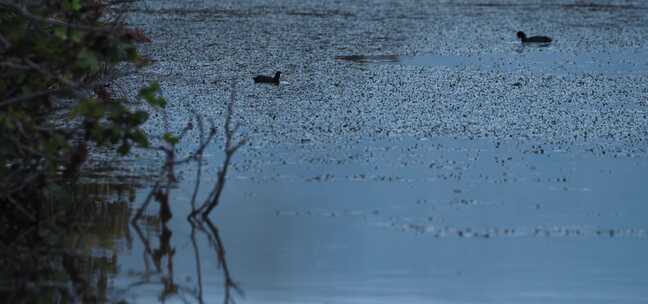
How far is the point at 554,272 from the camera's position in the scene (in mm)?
5914

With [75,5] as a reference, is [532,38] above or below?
above

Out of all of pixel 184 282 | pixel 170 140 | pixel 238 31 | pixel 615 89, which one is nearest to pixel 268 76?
pixel 615 89

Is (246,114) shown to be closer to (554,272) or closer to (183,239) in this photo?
(183,239)

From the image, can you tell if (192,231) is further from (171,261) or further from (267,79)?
(267,79)

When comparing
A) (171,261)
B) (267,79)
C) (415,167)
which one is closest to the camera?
(171,261)

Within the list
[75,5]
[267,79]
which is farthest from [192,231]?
[267,79]

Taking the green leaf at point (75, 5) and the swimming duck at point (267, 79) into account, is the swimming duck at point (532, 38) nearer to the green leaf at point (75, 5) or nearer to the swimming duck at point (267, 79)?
the swimming duck at point (267, 79)

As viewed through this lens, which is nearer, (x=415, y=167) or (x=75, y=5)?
(x=75, y=5)

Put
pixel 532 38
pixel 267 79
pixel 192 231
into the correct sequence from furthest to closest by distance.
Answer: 1. pixel 532 38
2. pixel 267 79
3. pixel 192 231

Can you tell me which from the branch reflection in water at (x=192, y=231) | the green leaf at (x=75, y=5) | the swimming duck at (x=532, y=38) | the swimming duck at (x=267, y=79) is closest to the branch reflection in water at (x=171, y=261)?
the branch reflection in water at (x=192, y=231)

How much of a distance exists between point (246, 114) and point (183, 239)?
151 inches

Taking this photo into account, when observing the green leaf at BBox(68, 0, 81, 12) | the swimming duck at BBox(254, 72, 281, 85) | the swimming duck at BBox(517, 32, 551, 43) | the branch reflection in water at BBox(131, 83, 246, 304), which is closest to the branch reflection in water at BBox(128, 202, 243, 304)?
the branch reflection in water at BBox(131, 83, 246, 304)

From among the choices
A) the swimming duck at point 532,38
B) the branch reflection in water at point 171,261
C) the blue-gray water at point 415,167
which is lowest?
the branch reflection in water at point 171,261

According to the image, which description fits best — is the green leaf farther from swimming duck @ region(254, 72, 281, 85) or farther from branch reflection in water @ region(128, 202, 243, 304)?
swimming duck @ region(254, 72, 281, 85)
